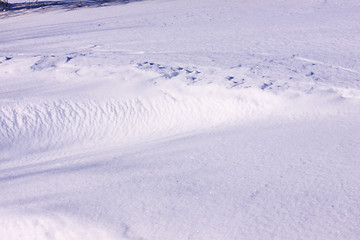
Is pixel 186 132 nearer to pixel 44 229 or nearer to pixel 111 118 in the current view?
pixel 111 118

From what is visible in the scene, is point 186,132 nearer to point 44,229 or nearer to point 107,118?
point 107,118

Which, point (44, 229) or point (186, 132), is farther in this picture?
point (186, 132)

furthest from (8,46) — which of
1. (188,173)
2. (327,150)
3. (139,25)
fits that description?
(327,150)

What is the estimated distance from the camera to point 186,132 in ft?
6.75

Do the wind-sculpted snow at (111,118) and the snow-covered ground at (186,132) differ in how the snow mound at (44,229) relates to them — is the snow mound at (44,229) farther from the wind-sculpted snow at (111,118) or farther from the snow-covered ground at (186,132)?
the wind-sculpted snow at (111,118)

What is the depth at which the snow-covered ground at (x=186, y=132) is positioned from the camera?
140 centimetres

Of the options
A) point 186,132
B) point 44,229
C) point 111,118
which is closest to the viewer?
point 44,229

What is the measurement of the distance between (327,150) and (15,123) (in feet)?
6.24

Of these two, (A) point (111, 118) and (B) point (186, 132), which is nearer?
(B) point (186, 132)

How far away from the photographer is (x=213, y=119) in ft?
7.00

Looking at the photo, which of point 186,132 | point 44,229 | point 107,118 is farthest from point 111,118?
point 44,229

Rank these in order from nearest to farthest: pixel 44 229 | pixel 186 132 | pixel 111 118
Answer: pixel 44 229 < pixel 186 132 < pixel 111 118

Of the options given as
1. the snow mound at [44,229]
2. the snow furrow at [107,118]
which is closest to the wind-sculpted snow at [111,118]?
the snow furrow at [107,118]

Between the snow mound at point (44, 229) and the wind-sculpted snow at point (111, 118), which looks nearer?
the snow mound at point (44, 229)
